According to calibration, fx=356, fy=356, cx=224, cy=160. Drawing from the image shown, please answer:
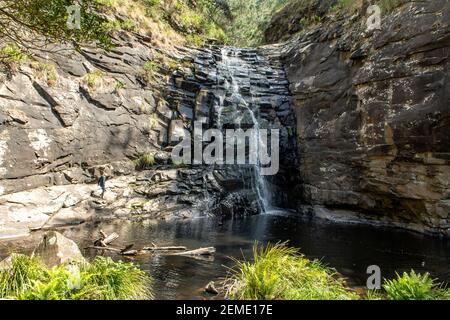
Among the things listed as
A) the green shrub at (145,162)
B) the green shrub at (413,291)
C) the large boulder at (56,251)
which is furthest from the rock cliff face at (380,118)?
the large boulder at (56,251)

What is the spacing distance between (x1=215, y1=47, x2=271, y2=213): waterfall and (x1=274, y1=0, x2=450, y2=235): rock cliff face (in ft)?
7.56

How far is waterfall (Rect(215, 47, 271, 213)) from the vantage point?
19750mm

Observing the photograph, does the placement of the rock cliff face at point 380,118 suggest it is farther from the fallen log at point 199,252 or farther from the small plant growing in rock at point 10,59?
the small plant growing in rock at point 10,59

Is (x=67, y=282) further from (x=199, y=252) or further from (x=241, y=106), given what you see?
(x=241, y=106)

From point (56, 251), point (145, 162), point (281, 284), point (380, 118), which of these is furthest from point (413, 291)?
point (145, 162)

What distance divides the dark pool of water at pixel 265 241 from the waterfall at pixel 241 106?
237 centimetres

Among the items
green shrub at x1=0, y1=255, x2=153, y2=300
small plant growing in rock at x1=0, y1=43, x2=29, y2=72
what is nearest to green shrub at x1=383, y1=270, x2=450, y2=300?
green shrub at x1=0, y1=255, x2=153, y2=300

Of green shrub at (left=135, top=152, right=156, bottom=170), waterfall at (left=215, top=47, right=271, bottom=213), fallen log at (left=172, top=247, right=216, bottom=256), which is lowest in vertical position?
fallen log at (left=172, top=247, right=216, bottom=256)

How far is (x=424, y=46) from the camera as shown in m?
13.4

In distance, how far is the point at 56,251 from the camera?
26.8 ft

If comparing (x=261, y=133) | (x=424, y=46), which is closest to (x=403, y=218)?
(x=424, y=46)

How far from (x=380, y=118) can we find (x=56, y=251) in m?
12.9

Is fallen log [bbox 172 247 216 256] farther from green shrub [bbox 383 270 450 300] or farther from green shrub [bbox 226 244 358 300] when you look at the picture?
green shrub [bbox 383 270 450 300]

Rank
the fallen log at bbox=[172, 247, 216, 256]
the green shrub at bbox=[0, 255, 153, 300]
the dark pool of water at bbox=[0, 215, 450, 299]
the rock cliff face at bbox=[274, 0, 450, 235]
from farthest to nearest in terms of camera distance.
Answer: the rock cliff face at bbox=[274, 0, 450, 235] < the fallen log at bbox=[172, 247, 216, 256] < the dark pool of water at bbox=[0, 215, 450, 299] < the green shrub at bbox=[0, 255, 153, 300]
